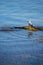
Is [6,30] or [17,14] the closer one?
[6,30]

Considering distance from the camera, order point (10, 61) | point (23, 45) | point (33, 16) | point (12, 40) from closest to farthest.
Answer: point (10, 61) → point (23, 45) → point (12, 40) → point (33, 16)

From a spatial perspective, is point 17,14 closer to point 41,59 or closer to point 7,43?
point 7,43

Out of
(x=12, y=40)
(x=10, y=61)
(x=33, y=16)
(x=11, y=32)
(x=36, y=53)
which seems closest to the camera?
(x=10, y=61)

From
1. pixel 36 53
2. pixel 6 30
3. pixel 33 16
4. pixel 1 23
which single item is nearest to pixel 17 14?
pixel 33 16

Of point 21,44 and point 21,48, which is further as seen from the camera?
point 21,44

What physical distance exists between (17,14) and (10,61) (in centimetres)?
593

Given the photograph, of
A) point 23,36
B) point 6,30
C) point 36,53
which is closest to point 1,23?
point 6,30

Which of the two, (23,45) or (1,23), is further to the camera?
(1,23)

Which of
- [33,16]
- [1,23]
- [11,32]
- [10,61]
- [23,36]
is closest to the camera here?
[10,61]

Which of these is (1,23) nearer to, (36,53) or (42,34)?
(42,34)

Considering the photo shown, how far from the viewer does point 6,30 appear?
898 cm

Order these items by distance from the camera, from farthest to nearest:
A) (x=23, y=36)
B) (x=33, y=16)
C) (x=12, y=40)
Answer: (x=33, y=16), (x=23, y=36), (x=12, y=40)

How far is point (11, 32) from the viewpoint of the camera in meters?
8.72

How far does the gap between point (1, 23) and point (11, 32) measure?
4.43ft
